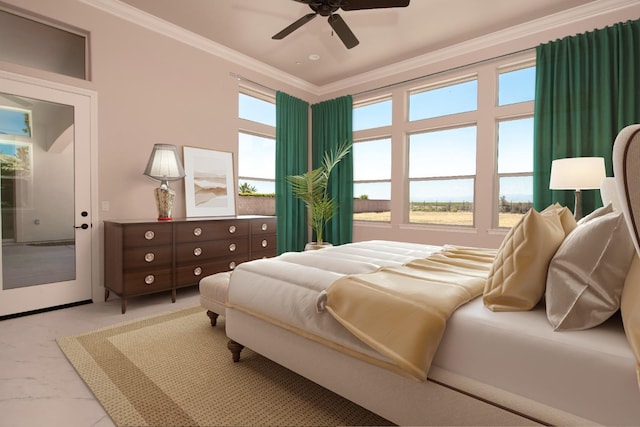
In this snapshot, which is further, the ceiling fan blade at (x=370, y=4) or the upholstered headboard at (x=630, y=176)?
the ceiling fan blade at (x=370, y=4)

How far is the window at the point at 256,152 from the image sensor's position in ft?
15.5

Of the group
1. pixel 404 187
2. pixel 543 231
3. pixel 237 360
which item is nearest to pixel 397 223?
pixel 404 187

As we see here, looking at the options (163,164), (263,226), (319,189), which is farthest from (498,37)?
(163,164)

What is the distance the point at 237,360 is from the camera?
201cm

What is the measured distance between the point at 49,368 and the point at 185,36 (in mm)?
3532

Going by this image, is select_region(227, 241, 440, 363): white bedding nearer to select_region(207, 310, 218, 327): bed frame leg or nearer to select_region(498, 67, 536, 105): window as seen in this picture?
select_region(207, 310, 218, 327): bed frame leg

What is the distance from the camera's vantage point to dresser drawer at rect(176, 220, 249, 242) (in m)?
3.24

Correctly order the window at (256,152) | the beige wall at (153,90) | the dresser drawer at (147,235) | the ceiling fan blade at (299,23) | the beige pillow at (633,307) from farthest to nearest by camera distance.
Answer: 1. the window at (256,152)
2. the beige wall at (153,90)
3. the dresser drawer at (147,235)
4. the ceiling fan blade at (299,23)
5. the beige pillow at (633,307)

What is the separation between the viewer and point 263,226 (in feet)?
13.2

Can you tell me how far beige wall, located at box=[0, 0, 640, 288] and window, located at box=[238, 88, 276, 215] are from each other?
304 millimetres

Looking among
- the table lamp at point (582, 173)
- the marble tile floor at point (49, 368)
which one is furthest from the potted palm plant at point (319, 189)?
the table lamp at point (582, 173)

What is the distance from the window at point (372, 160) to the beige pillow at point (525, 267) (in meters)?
3.77

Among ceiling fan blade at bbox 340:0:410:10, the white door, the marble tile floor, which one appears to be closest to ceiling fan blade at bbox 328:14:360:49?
ceiling fan blade at bbox 340:0:410:10

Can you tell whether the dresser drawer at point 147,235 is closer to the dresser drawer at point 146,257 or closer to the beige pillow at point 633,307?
the dresser drawer at point 146,257
